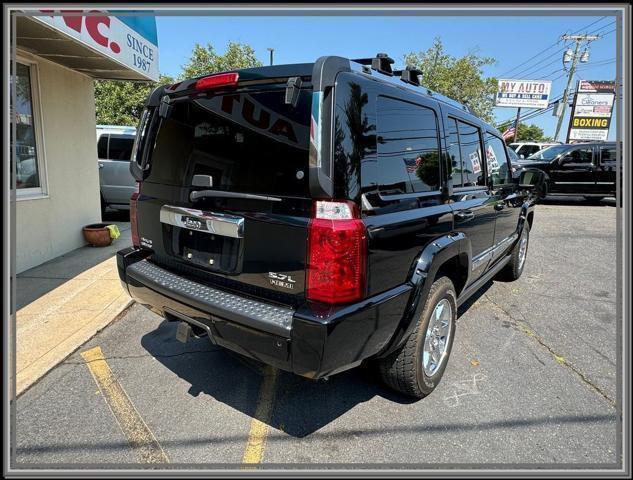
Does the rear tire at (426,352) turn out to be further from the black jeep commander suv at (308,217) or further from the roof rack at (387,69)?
the roof rack at (387,69)

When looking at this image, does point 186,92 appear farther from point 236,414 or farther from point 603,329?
point 603,329

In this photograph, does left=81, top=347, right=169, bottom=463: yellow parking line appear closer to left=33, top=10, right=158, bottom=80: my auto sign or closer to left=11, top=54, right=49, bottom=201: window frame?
left=33, top=10, right=158, bottom=80: my auto sign

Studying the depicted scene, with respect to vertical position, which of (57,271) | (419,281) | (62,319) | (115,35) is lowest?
(62,319)

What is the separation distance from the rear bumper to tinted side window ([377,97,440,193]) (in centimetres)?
68

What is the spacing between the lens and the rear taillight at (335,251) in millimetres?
1976

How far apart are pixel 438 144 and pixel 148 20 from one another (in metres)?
5.80

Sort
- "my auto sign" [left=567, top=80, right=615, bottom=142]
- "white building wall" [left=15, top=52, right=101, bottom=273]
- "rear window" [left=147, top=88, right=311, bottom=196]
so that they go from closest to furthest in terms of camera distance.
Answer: "rear window" [left=147, top=88, right=311, bottom=196] → "white building wall" [left=15, top=52, right=101, bottom=273] → "my auto sign" [left=567, top=80, right=615, bottom=142]

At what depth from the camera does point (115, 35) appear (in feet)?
17.3

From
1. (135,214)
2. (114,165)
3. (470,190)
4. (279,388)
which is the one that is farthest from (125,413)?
(114,165)

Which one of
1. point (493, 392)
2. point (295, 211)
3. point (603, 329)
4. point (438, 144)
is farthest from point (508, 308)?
point (295, 211)

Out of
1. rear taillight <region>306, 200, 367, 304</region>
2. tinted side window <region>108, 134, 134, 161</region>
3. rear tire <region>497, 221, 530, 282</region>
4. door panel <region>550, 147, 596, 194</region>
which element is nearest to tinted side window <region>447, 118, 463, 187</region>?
rear taillight <region>306, 200, 367, 304</region>

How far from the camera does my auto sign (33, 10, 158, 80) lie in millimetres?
4125

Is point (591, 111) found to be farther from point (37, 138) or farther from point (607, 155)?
point (37, 138)

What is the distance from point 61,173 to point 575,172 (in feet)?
46.0
